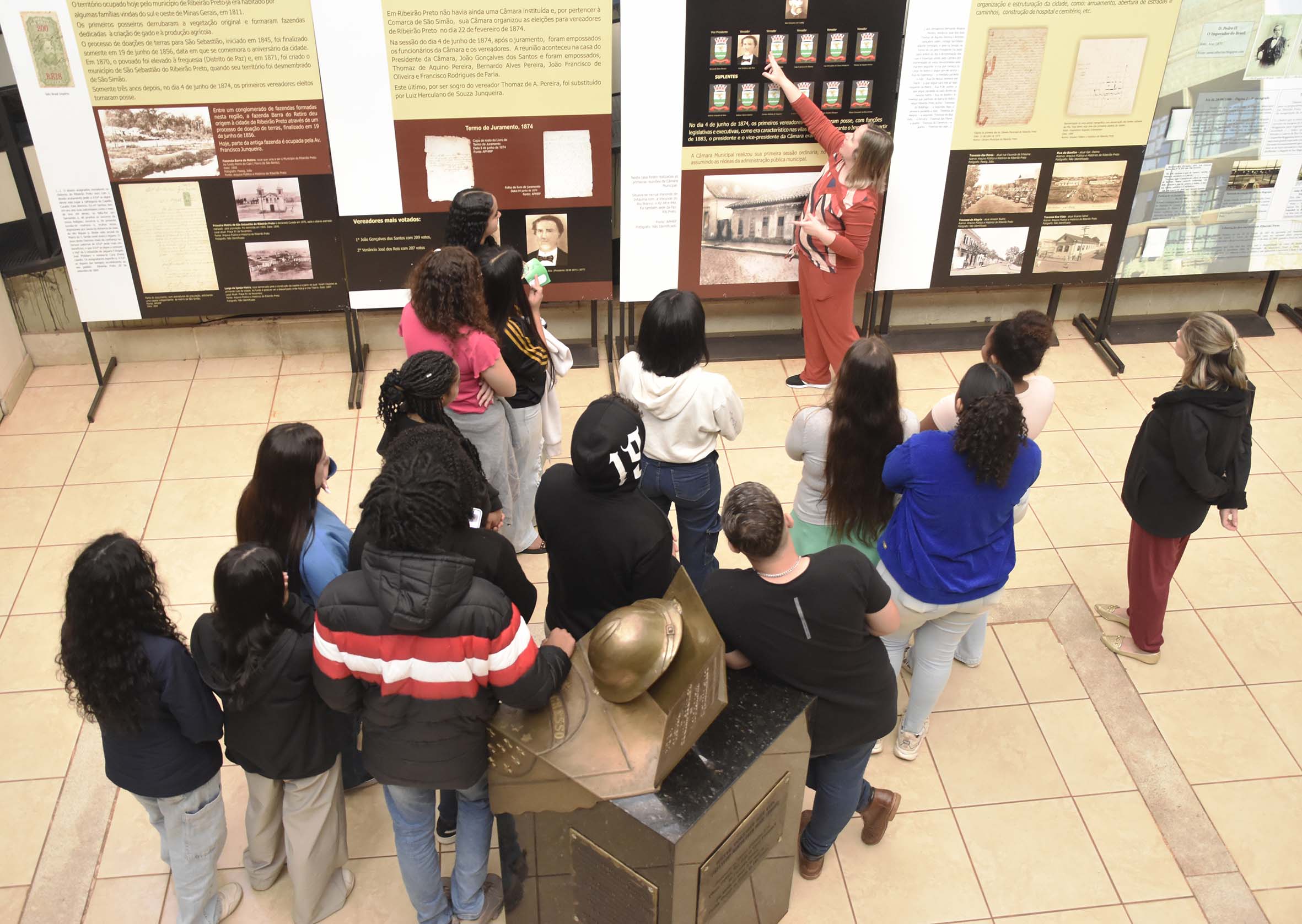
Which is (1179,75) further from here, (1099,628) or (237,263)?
(237,263)

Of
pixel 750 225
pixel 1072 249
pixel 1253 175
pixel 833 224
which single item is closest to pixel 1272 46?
pixel 1253 175

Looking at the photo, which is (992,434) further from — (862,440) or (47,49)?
(47,49)

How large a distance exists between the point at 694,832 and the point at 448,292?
7.05 feet

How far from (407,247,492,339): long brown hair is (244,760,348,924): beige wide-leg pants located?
1.58 meters

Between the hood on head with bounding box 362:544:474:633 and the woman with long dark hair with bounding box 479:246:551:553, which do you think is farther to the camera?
the woman with long dark hair with bounding box 479:246:551:553

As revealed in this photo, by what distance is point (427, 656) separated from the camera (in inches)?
103

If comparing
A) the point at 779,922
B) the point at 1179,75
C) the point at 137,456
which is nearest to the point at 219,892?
the point at 779,922

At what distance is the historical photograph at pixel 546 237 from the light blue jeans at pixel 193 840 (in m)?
3.29

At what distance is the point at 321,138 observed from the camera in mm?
5297

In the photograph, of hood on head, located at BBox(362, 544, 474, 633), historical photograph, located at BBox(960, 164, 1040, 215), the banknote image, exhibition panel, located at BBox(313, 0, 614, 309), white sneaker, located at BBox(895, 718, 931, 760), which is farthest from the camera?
historical photograph, located at BBox(960, 164, 1040, 215)

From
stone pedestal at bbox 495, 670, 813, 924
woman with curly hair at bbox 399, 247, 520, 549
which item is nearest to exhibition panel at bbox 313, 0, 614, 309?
woman with curly hair at bbox 399, 247, 520, 549

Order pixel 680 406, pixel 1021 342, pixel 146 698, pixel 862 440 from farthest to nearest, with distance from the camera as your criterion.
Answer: pixel 680 406
pixel 1021 342
pixel 862 440
pixel 146 698

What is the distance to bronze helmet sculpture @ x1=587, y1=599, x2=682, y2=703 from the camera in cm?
252

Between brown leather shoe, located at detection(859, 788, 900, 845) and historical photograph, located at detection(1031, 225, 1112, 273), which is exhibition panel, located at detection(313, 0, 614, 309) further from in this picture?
brown leather shoe, located at detection(859, 788, 900, 845)
